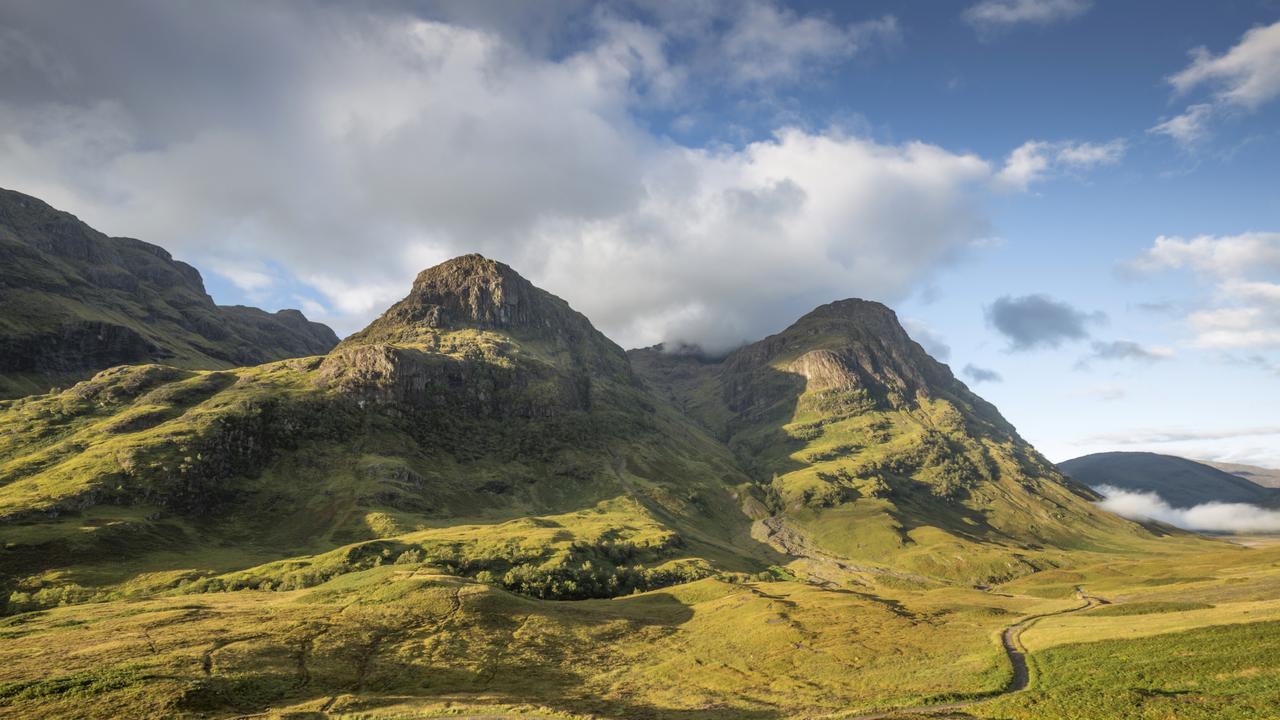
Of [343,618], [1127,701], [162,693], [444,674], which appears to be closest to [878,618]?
[1127,701]

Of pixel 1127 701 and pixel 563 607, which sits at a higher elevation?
pixel 1127 701

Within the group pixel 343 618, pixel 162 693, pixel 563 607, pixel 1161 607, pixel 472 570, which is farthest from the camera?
pixel 472 570

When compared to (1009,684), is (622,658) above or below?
below

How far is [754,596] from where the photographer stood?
143 metres

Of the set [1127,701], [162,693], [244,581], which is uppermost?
[1127,701]

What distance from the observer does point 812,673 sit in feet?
273

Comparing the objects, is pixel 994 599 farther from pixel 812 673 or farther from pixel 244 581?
pixel 244 581

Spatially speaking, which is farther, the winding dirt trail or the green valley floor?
the winding dirt trail

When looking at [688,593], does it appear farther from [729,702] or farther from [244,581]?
[244,581]

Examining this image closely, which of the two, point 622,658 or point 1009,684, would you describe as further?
point 622,658

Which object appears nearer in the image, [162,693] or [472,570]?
[162,693]

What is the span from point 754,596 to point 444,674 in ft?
275

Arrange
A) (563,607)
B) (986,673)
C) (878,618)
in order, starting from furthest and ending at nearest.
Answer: (563,607) → (878,618) → (986,673)

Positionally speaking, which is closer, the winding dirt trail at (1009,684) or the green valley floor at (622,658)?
the green valley floor at (622,658)
